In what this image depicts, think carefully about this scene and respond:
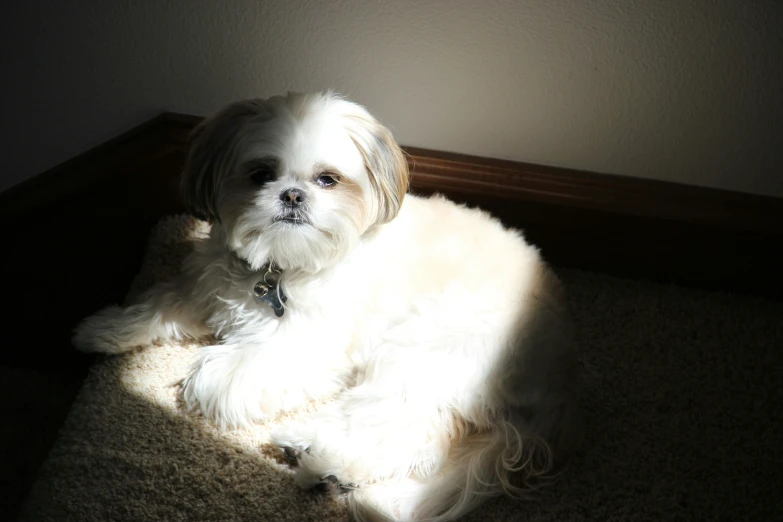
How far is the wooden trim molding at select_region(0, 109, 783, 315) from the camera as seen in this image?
150 centimetres

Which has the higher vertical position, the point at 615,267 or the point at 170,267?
the point at 615,267

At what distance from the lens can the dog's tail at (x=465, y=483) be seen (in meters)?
1.10

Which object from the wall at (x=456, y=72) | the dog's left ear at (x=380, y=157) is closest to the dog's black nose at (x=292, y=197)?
the dog's left ear at (x=380, y=157)

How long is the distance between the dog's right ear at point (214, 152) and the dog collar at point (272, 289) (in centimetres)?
15

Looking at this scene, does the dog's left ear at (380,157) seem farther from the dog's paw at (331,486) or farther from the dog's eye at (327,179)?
the dog's paw at (331,486)

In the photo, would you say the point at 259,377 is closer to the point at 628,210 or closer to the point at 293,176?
the point at 293,176

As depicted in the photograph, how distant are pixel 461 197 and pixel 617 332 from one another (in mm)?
440

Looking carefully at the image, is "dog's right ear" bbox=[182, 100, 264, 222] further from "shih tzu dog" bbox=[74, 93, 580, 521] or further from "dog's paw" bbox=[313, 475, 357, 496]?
"dog's paw" bbox=[313, 475, 357, 496]

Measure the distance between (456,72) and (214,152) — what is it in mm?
573

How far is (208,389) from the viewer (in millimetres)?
1234

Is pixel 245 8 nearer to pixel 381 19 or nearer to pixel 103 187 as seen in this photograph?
pixel 381 19

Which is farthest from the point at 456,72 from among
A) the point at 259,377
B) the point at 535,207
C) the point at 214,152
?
the point at 259,377

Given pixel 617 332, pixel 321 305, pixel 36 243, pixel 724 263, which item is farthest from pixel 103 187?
pixel 724 263

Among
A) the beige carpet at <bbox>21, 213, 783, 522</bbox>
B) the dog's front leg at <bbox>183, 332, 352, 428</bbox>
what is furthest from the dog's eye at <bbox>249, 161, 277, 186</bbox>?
the beige carpet at <bbox>21, 213, 783, 522</bbox>
